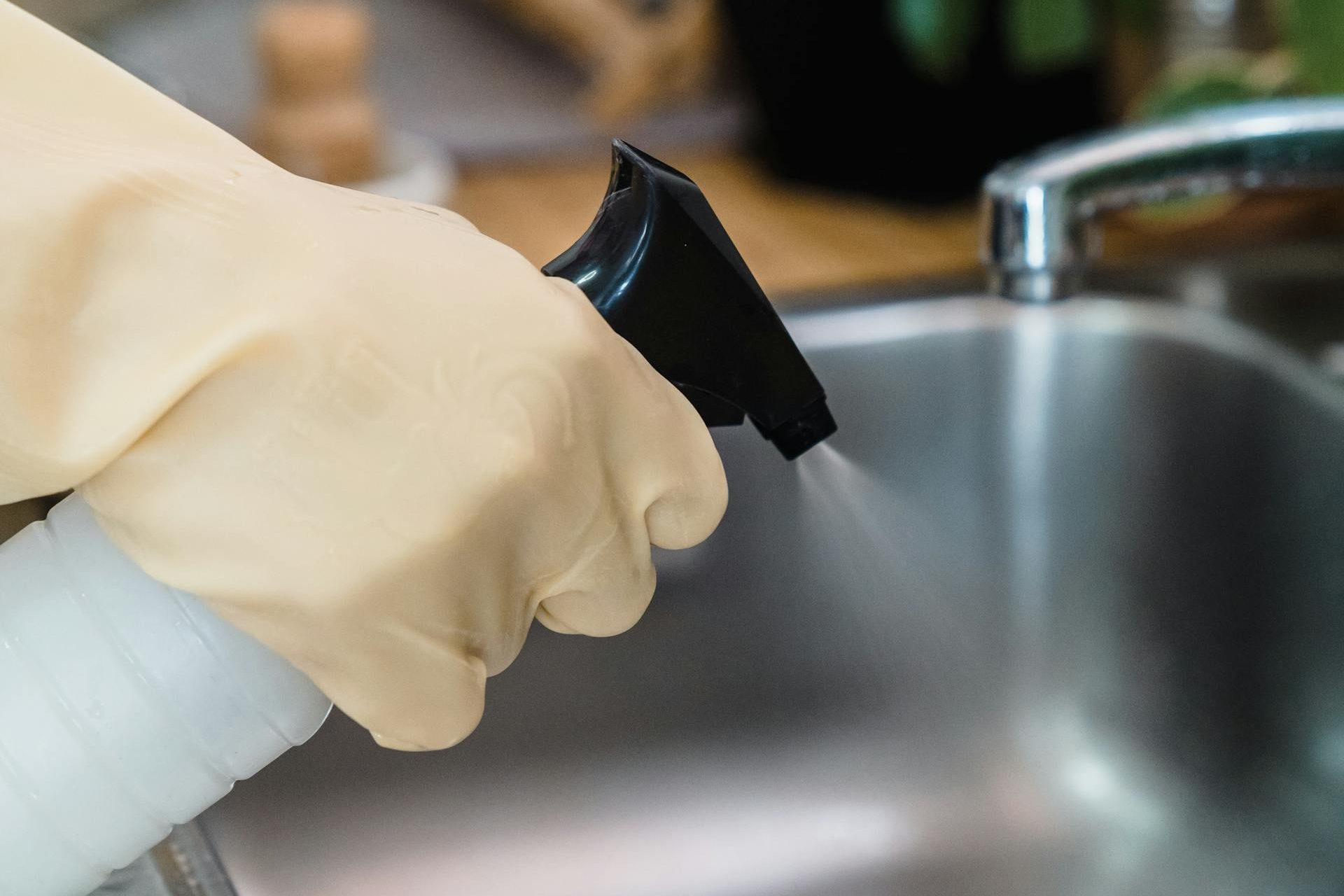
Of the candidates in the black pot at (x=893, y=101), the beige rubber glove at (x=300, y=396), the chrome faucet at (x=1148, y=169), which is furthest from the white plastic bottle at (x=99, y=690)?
the black pot at (x=893, y=101)

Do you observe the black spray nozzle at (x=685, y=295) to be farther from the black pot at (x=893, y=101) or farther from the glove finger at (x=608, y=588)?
the black pot at (x=893, y=101)

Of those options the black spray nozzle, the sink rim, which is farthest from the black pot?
the black spray nozzle

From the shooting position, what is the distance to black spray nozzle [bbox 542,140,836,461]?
9.4 inches

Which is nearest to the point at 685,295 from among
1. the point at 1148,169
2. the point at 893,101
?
the point at 1148,169

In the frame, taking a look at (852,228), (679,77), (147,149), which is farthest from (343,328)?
(679,77)

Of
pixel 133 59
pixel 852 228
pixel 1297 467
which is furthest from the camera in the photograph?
pixel 133 59

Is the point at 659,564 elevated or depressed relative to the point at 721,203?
depressed

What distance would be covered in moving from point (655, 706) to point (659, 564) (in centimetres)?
9

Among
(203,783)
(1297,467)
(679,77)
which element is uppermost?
(679,77)

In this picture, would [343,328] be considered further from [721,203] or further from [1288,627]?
[721,203]

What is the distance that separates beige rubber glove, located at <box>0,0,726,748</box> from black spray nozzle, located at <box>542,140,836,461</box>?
2 centimetres

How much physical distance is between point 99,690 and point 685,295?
132 mm

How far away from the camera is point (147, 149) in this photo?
0.71ft

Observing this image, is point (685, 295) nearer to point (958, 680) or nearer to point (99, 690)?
point (99, 690)
